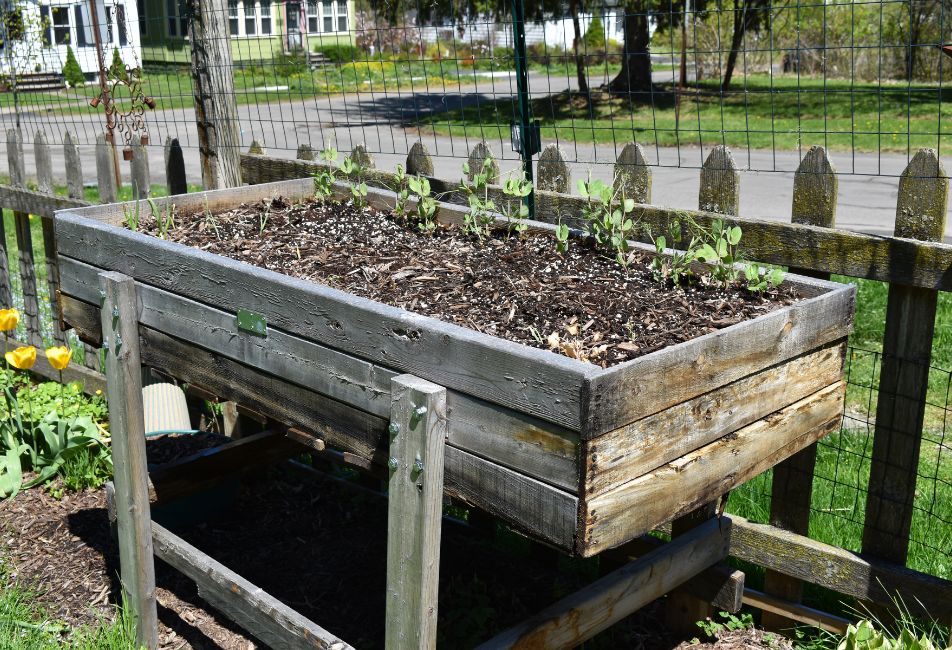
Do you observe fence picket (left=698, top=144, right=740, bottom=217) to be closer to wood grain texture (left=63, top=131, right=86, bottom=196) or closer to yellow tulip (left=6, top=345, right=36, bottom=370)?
yellow tulip (left=6, top=345, right=36, bottom=370)

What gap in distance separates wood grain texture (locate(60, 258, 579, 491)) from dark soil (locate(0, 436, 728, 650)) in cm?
105

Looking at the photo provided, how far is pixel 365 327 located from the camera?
68.2 inches

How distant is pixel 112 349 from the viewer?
2.34 m

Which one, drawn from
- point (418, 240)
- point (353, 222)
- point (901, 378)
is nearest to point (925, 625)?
point (901, 378)

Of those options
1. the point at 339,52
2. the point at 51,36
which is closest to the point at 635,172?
the point at 339,52

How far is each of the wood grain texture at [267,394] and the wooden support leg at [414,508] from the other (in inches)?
6.1

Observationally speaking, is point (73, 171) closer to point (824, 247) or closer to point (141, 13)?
point (824, 247)

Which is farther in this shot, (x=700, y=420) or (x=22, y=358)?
(x=22, y=358)

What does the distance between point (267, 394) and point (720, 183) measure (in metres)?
1.42

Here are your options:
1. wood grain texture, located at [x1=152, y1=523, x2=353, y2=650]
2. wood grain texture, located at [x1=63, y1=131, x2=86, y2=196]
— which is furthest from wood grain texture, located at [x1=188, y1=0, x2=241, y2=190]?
wood grain texture, located at [x1=152, y1=523, x2=353, y2=650]

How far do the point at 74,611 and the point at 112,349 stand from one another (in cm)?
114

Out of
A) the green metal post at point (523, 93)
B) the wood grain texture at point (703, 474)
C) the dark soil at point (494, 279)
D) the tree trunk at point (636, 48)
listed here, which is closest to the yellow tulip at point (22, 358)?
the dark soil at point (494, 279)

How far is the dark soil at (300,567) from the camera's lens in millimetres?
2836

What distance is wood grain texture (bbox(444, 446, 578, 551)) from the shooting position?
56.5 inches
